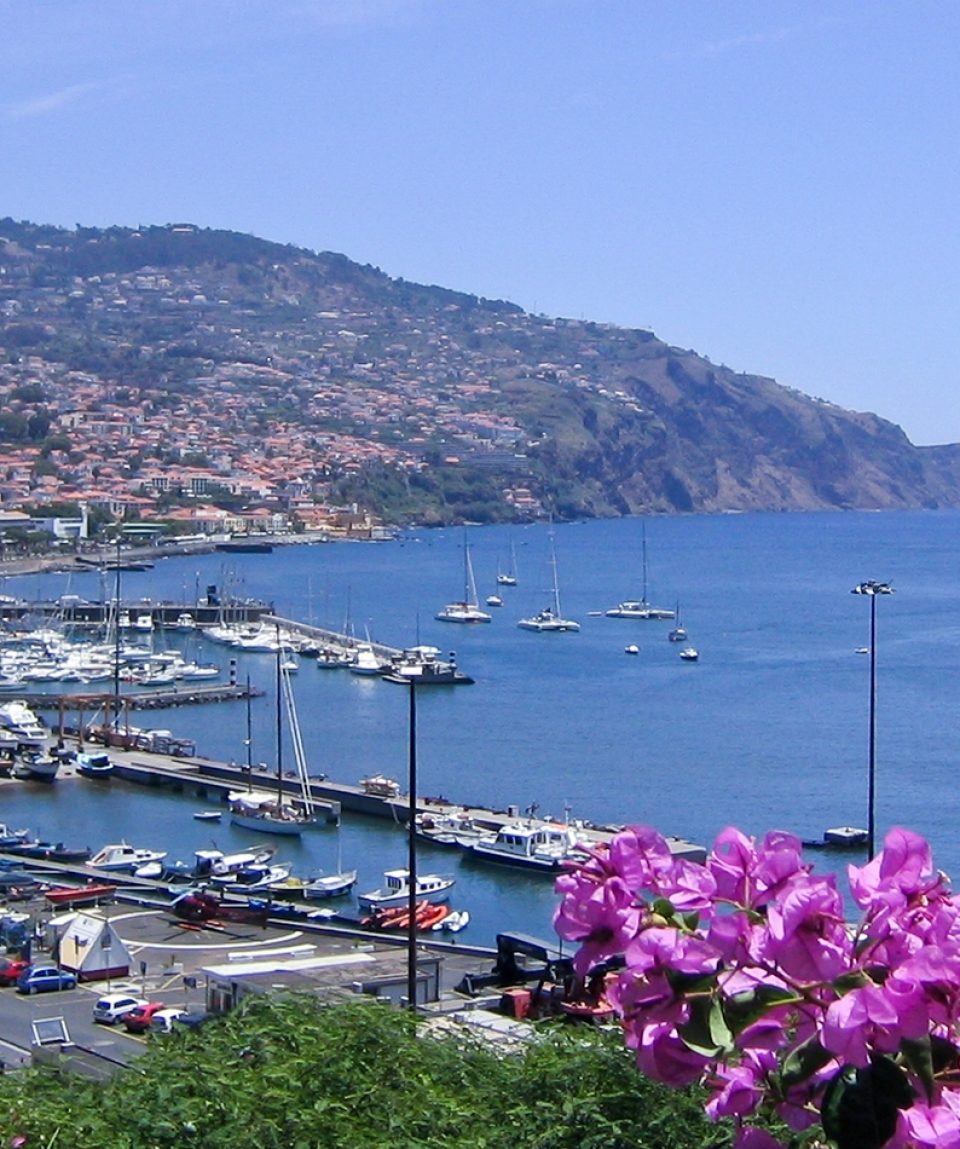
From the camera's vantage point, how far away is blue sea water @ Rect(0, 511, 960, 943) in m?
15.8

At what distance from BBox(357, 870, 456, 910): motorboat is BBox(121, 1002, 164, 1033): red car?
4.50 m

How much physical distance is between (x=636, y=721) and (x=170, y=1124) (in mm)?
20003

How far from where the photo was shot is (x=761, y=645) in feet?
103


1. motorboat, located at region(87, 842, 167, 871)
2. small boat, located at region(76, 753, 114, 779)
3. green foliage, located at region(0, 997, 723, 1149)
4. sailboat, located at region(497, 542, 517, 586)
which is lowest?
motorboat, located at region(87, 842, 167, 871)


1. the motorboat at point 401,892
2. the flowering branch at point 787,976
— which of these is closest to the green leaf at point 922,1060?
the flowering branch at point 787,976

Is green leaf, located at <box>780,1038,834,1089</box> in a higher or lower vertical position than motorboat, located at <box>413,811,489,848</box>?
higher

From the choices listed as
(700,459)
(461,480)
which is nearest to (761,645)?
(461,480)

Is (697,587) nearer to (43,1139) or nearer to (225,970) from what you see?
(225,970)

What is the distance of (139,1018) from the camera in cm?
734

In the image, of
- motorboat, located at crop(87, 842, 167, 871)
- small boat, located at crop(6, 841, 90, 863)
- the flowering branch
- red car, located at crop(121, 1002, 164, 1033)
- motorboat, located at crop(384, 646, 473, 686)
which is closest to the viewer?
the flowering branch

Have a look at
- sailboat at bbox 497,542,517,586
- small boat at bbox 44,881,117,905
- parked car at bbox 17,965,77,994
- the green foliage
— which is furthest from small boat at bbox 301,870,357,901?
sailboat at bbox 497,542,517,586

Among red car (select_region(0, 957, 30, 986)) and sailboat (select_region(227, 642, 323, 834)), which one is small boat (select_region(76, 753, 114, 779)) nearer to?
sailboat (select_region(227, 642, 323, 834))

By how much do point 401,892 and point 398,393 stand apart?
90889 millimetres

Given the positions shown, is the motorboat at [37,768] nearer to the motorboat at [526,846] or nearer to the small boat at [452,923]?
the motorboat at [526,846]
